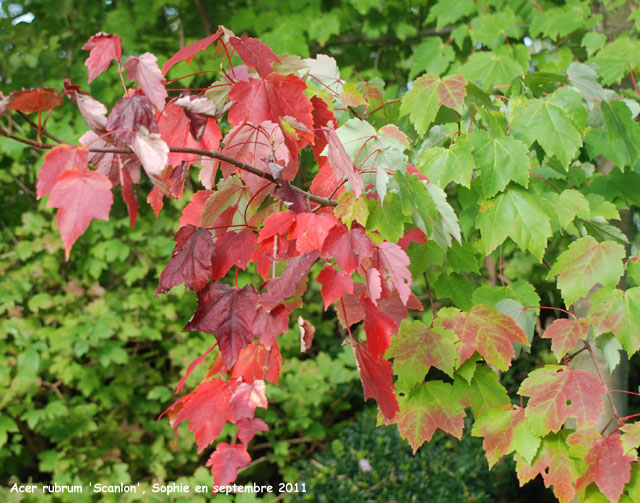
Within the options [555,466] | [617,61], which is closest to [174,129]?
[555,466]

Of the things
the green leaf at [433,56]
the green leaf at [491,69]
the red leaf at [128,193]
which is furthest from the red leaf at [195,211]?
the green leaf at [433,56]

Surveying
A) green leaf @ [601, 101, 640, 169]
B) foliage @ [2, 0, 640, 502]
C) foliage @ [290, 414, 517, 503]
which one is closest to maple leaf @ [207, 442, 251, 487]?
foliage @ [2, 0, 640, 502]

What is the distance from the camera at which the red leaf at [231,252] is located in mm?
1023

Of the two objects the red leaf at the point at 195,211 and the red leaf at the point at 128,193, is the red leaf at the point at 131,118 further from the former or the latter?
the red leaf at the point at 195,211

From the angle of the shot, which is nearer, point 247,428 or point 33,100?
point 33,100

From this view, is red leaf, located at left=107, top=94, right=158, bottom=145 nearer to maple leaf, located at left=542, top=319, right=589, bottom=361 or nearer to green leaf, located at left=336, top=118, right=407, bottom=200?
green leaf, located at left=336, top=118, right=407, bottom=200

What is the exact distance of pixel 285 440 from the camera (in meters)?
3.84

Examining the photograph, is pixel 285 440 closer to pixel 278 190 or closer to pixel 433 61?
pixel 433 61

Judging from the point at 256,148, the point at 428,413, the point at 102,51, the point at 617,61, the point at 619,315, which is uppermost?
the point at 102,51

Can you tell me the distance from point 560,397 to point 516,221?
1.29ft

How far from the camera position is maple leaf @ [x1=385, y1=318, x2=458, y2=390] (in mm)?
1248

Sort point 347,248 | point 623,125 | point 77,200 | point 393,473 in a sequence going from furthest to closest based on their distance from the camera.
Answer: point 393,473, point 623,125, point 347,248, point 77,200

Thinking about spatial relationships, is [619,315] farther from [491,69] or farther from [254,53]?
[491,69]

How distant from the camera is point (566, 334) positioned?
1.31 m
